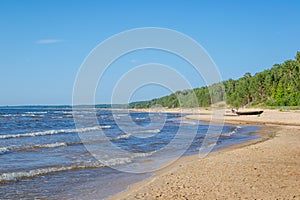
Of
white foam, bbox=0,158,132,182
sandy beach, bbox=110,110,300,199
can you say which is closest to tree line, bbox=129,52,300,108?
sandy beach, bbox=110,110,300,199

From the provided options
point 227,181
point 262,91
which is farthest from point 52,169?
point 262,91

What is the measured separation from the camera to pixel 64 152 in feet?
57.2

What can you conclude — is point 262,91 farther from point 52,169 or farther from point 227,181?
point 227,181

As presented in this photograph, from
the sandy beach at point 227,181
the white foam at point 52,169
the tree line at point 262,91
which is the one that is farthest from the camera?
the tree line at point 262,91

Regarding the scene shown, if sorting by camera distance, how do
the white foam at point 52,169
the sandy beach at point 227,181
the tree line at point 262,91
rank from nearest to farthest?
the sandy beach at point 227,181 < the white foam at point 52,169 < the tree line at point 262,91

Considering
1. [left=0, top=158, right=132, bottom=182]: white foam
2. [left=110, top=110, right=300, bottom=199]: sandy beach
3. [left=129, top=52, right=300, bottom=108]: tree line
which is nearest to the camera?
[left=110, top=110, right=300, bottom=199]: sandy beach

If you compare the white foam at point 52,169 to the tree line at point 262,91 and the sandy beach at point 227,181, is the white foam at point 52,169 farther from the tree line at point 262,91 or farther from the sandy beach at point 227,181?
the tree line at point 262,91

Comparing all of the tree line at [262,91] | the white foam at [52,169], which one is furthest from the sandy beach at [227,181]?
the tree line at [262,91]

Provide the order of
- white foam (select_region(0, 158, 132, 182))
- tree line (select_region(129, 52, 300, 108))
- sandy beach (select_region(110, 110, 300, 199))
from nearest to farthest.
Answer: sandy beach (select_region(110, 110, 300, 199)) → white foam (select_region(0, 158, 132, 182)) → tree line (select_region(129, 52, 300, 108))

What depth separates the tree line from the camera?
8281 cm

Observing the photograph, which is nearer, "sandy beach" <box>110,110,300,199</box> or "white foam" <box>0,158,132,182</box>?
"sandy beach" <box>110,110,300,199</box>

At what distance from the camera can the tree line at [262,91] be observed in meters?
82.8

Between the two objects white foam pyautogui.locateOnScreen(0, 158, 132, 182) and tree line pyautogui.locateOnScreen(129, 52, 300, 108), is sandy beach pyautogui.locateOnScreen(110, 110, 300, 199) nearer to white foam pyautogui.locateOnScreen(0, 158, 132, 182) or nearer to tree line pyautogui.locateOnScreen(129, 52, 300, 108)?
white foam pyautogui.locateOnScreen(0, 158, 132, 182)

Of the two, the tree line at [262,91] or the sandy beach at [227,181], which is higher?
the tree line at [262,91]
